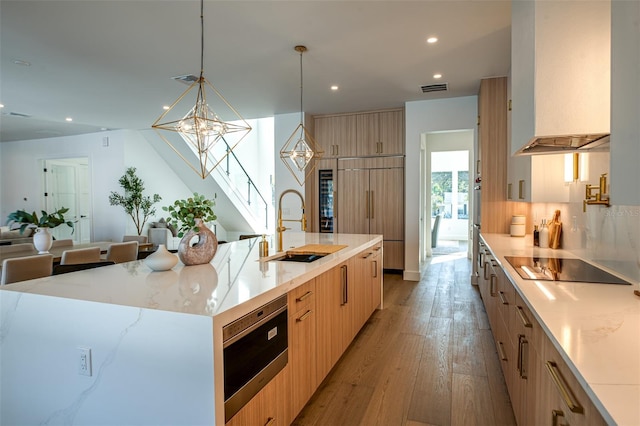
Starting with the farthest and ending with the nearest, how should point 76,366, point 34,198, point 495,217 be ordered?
point 34,198 < point 495,217 < point 76,366

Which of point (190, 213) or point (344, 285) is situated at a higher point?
point (190, 213)

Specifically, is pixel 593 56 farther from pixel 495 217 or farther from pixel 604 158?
pixel 495 217

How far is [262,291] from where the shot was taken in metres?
1.69

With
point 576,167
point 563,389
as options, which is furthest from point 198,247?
point 576,167

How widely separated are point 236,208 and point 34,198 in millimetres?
5595

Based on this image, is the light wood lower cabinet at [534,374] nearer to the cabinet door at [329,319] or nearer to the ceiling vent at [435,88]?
the cabinet door at [329,319]

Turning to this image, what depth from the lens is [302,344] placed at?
2119 mm

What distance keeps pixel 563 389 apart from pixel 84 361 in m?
1.78

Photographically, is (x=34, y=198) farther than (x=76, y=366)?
Yes

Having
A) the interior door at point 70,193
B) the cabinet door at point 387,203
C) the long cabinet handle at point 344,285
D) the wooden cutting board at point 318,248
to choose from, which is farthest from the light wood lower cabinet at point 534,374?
the interior door at point 70,193

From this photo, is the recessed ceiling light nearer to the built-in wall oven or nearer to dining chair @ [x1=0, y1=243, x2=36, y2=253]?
dining chair @ [x1=0, y1=243, x2=36, y2=253]

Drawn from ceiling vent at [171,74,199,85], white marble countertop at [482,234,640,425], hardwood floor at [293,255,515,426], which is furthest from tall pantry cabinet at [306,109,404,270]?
white marble countertop at [482,234,640,425]

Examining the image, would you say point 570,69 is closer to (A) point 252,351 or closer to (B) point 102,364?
(A) point 252,351

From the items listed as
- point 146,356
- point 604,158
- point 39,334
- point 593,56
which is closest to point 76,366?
point 39,334
